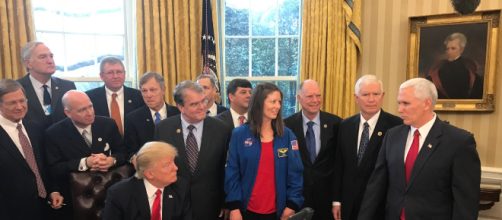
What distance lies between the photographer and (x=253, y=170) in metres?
2.19

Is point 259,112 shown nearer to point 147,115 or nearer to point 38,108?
point 147,115

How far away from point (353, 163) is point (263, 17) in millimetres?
2907

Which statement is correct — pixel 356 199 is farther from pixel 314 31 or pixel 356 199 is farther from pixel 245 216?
pixel 314 31

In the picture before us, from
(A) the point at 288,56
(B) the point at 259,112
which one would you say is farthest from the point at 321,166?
(A) the point at 288,56

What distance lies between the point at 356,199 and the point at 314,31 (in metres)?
2.45

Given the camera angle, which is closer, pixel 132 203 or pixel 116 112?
pixel 132 203

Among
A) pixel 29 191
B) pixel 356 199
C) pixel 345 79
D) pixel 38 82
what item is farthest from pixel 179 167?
pixel 345 79

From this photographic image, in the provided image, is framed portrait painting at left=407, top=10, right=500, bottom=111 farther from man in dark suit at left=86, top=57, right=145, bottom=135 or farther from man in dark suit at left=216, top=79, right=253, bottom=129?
man in dark suit at left=86, top=57, right=145, bottom=135

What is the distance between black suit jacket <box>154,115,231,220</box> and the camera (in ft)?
7.39

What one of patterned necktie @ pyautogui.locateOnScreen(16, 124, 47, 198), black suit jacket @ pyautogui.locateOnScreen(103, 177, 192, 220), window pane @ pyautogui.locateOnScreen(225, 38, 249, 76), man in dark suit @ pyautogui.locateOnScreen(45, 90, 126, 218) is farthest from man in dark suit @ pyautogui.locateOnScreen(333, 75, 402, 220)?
window pane @ pyautogui.locateOnScreen(225, 38, 249, 76)

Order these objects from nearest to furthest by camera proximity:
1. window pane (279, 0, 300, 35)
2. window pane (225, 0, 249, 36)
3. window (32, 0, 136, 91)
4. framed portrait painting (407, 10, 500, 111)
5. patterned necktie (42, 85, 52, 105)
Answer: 1. patterned necktie (42, 85, 52, 105)
2. framed portrait painting (407, 10, 500, 111)
3. window (32, 0, 136, 91)
4. window pane (279, 0, 300, 35)
5. window pane (225, 0, 249, 36)

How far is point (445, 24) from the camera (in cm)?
385

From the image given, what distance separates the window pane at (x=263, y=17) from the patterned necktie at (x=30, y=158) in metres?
3.18

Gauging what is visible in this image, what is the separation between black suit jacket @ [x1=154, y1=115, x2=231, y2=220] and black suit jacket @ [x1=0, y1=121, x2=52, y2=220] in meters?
0.83
